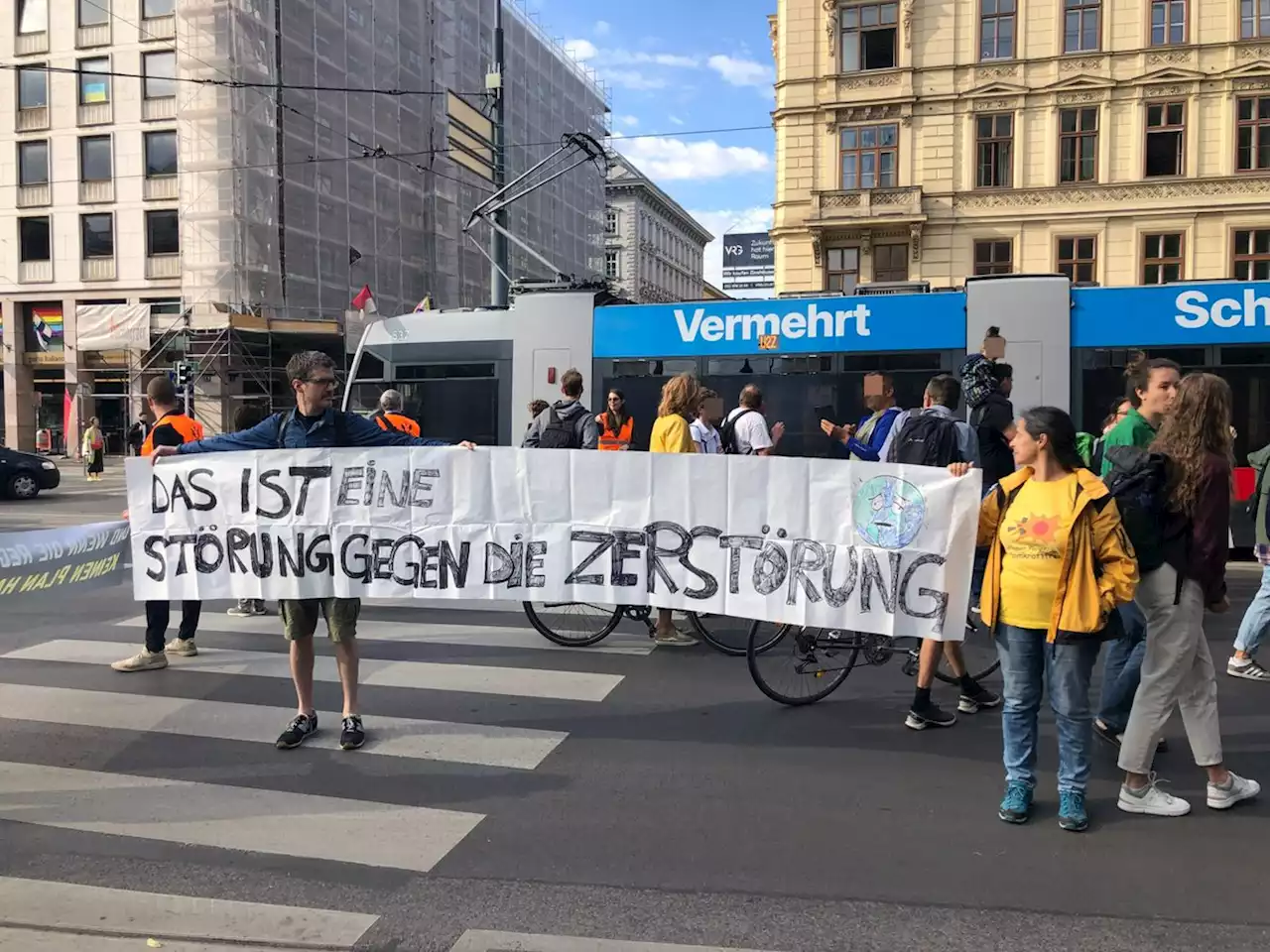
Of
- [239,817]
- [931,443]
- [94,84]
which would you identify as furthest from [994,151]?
[94,84]

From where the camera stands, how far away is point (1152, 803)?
13.6 feet

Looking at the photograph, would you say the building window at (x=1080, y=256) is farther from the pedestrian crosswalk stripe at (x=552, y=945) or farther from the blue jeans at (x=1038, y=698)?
the pedestrian crosswalk stripe at (x=552, y=945)

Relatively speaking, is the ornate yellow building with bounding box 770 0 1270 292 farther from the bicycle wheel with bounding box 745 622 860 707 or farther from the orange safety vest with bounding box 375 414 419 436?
the bicycle wheel with bounding box 745 622 860 707

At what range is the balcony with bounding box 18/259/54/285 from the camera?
37.3 metres

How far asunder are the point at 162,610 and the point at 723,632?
376 cm

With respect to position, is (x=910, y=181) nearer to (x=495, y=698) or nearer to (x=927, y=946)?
(x=495, y=698)

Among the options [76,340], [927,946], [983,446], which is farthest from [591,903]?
[76,340]

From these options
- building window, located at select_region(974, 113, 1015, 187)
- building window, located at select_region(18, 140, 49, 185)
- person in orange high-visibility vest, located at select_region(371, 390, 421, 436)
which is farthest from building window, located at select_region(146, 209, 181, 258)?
person in orange high-visibility vest, located at select_region(371, 390, 421, 436)

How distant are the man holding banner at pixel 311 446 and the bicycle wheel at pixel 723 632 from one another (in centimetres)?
257

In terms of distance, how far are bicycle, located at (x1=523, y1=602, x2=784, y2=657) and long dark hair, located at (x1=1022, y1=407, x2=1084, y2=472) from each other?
340cm

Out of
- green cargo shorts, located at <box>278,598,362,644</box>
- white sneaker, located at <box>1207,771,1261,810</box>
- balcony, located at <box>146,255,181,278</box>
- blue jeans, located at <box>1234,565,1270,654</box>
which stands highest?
balcony, located at <box>146,255,181,278</box>

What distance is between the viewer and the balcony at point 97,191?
36531mm

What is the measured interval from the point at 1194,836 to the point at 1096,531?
129 centimetres

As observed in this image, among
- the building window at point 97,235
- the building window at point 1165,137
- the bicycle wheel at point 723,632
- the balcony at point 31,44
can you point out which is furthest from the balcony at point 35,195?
the bicycle wheel at point 723,632
